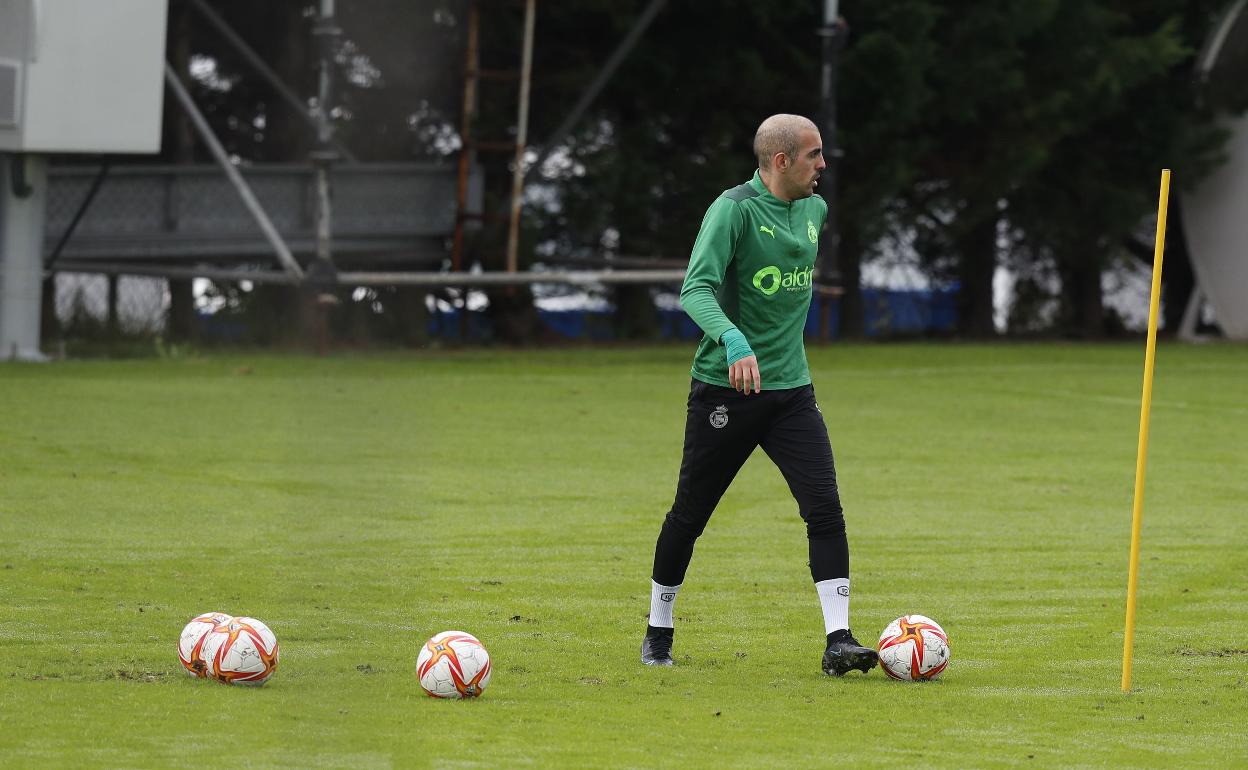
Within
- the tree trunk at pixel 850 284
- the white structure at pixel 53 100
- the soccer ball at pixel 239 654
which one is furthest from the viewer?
the tree trunk at pixel 850 284

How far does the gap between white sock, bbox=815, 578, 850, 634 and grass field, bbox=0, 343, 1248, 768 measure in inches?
9.0

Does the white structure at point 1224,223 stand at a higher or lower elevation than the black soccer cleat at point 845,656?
higher

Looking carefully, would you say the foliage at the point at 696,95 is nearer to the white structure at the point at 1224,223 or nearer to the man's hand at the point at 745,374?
the white structure at the point at 1224,223

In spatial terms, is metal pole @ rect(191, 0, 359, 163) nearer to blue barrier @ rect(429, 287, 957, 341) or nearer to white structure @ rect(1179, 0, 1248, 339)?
blue barrier @ rect(429, 287, 957, 341)

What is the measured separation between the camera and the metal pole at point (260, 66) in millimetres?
27891

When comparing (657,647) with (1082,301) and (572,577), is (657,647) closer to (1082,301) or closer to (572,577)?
(572,577)

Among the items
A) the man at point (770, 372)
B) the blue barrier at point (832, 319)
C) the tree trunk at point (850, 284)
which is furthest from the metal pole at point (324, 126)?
the man at point (770, 372)

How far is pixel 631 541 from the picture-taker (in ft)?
38.3

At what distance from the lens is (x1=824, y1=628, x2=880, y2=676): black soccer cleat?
7.48 metres

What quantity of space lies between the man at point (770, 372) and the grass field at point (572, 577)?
0.35 metres

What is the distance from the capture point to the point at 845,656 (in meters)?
7.50

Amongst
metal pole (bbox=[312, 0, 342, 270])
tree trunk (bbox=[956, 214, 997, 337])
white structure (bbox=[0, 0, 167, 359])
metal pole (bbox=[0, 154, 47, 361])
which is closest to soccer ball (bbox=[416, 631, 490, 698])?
white structure (bbox=[0, 0, 167, 359])

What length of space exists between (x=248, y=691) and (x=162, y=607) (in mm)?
2014

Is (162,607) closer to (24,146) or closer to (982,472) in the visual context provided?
(982,472)
